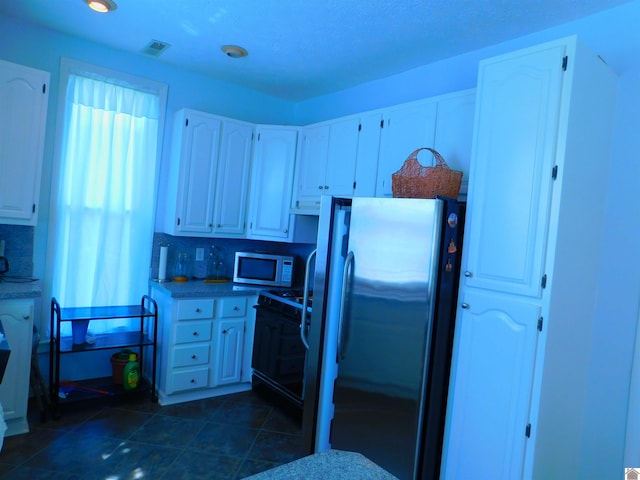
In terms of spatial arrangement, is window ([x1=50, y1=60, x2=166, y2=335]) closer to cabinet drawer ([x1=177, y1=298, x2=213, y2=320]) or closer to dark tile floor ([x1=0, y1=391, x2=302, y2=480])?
cabinet drawer ([x1=177, y1=298, x2=213, y2=320])

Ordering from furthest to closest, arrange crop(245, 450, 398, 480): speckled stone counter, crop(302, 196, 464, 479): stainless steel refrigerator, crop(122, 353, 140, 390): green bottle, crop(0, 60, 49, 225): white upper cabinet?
crop(122, 353, 140, 390): green bottle < crop(0, 60, 49, 225): white upper cabinet < crop(302, 196, 464, 479): stainless steel refrigerator < crop(245, 450, 398, 480): speckled stone counter

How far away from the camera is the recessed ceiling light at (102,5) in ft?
7.89

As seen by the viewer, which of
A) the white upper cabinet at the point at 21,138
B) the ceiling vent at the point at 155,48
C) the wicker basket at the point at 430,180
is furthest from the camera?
the ceiling vent at the point at 155,48

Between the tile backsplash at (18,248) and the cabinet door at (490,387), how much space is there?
118 inches

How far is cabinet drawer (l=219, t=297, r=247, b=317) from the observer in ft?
10.8

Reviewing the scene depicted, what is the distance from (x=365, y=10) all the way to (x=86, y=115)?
225cm

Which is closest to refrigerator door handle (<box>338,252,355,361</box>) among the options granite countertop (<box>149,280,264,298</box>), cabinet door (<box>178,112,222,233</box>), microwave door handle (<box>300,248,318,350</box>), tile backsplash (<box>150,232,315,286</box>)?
microwave door handle (<box>300,248,318,350</box>)

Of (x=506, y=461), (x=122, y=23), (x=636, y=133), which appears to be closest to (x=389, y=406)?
(x=506, y=461)

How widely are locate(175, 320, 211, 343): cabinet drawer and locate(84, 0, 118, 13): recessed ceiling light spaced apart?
2186mm

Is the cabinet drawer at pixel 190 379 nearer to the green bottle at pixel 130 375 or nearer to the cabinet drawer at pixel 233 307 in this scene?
the green bottle at pixel 130 375

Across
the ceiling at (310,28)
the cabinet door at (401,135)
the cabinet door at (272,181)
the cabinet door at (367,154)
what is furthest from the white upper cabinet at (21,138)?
the cabinet door at (401,135)

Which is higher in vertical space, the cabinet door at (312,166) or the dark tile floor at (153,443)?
the cabinet door at (312,166)

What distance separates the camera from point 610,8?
2.06m

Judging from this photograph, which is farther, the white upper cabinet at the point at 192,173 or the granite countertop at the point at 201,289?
the white upper cabinet at the point at 192,173
